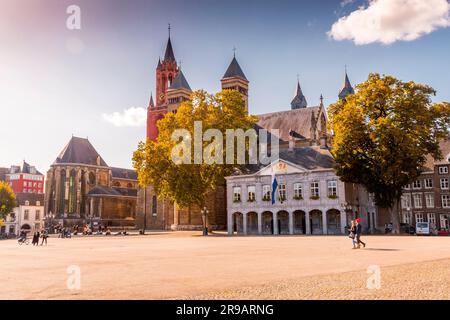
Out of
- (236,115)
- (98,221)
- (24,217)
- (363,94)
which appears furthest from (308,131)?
(24,217)

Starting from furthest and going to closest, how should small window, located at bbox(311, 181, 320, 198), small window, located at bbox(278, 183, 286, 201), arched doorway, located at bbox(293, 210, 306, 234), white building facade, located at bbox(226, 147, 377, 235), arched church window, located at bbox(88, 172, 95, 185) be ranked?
arched church window, located at bbox(88, 172, 95, 185) < arched doorway, located at bbox(293, 210, 306, 234) < small window, located at bbox(278, 183, 286, 201) < small window, located at bbox(311, 181, 320, 198) < white building facade, located at bbox(226, 147, 377, 235)

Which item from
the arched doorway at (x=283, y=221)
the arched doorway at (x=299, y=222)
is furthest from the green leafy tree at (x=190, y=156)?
the arched doorway at (x=299, y=222)

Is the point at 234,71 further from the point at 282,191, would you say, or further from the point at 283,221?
the point at 283,221

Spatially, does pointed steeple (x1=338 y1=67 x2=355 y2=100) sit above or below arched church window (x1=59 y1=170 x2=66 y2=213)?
above

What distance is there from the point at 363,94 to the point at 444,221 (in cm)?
3209

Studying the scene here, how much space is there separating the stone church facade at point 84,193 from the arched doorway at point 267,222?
1923 inches

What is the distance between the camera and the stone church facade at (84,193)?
91.8m

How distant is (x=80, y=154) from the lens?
9706 cm

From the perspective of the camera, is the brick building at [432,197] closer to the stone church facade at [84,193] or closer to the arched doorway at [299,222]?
the arched doorway at [299,222]

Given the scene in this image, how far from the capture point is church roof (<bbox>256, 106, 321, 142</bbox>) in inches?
2835

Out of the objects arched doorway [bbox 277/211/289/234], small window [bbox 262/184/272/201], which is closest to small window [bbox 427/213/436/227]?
arched doorway [bbox 277/211/289/234]

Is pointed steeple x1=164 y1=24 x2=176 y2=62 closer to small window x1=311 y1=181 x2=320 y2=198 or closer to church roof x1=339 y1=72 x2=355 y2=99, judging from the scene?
church roof x1=339 y1=72 x2=355 y2=99

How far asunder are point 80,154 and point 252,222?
54.8m
